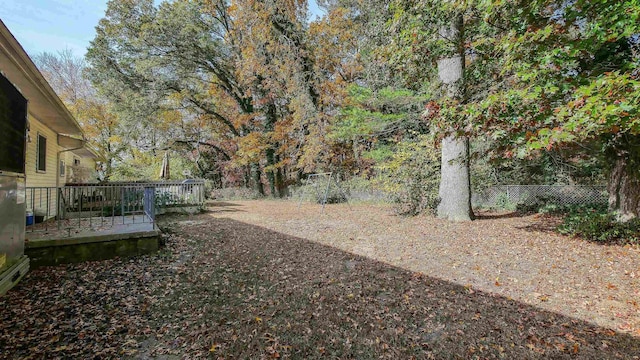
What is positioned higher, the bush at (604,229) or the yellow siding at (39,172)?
the yellow siding at (39,172)

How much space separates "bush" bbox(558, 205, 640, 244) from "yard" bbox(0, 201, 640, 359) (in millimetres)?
298

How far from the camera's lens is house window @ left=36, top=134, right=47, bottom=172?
268 inches

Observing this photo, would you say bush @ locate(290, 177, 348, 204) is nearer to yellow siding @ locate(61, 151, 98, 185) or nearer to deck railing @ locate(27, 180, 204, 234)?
deck railing @ locate(27, 180, 204, 234)

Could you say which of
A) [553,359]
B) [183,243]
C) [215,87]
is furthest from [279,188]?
[553,359]

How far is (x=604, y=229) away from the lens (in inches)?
210

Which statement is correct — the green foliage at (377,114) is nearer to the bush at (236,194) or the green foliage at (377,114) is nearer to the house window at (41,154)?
the bush at (236,194)

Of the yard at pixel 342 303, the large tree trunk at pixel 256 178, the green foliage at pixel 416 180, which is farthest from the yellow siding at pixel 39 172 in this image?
the large tree trunk at pixel 256 178

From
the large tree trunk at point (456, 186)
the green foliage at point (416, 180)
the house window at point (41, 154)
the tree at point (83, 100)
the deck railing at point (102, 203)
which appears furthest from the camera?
the tree at point (83, 100)

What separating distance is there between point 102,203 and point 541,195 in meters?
12.6

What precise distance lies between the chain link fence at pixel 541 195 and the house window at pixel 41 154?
41.1 feet

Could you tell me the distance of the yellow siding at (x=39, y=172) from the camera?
620 centimetres

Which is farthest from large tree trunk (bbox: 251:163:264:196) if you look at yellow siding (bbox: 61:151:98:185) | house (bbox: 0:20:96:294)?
house (bbox: 0:20:96:294)

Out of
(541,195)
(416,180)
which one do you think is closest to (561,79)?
(416,180)

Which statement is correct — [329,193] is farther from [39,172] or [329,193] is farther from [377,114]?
[39,172]
